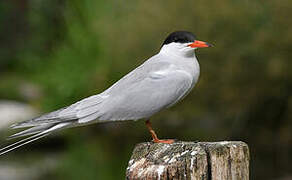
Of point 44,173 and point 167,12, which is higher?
point 167,12

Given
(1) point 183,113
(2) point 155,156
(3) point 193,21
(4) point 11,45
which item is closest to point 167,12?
(3) point 193,21

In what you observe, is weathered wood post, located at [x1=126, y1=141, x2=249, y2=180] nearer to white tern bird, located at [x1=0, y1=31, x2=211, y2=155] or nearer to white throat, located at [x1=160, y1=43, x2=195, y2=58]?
A: white tern bird, located at [x1=0, y1=31, x2=211, y2=155]

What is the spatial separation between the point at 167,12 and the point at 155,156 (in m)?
9.14

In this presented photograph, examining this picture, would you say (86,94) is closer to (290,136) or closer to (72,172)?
(72,172)

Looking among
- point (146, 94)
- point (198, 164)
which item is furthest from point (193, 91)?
point (198, 164)

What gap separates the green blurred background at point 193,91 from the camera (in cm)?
1149

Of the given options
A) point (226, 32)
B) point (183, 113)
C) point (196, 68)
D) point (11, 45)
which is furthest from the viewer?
point (11, 45)

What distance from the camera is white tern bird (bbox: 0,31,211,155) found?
4.07 metres

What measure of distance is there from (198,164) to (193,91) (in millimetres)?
9735

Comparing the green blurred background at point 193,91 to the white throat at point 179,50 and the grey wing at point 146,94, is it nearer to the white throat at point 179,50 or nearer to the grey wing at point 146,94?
the white throat at point 179,50

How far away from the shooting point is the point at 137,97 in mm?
4250

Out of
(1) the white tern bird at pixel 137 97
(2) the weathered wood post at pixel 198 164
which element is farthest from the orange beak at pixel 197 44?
(2) the weathered wood post at pixel 198 164

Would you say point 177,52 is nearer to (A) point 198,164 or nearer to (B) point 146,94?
(B) point 146,94

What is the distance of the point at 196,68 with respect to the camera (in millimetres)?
4422
